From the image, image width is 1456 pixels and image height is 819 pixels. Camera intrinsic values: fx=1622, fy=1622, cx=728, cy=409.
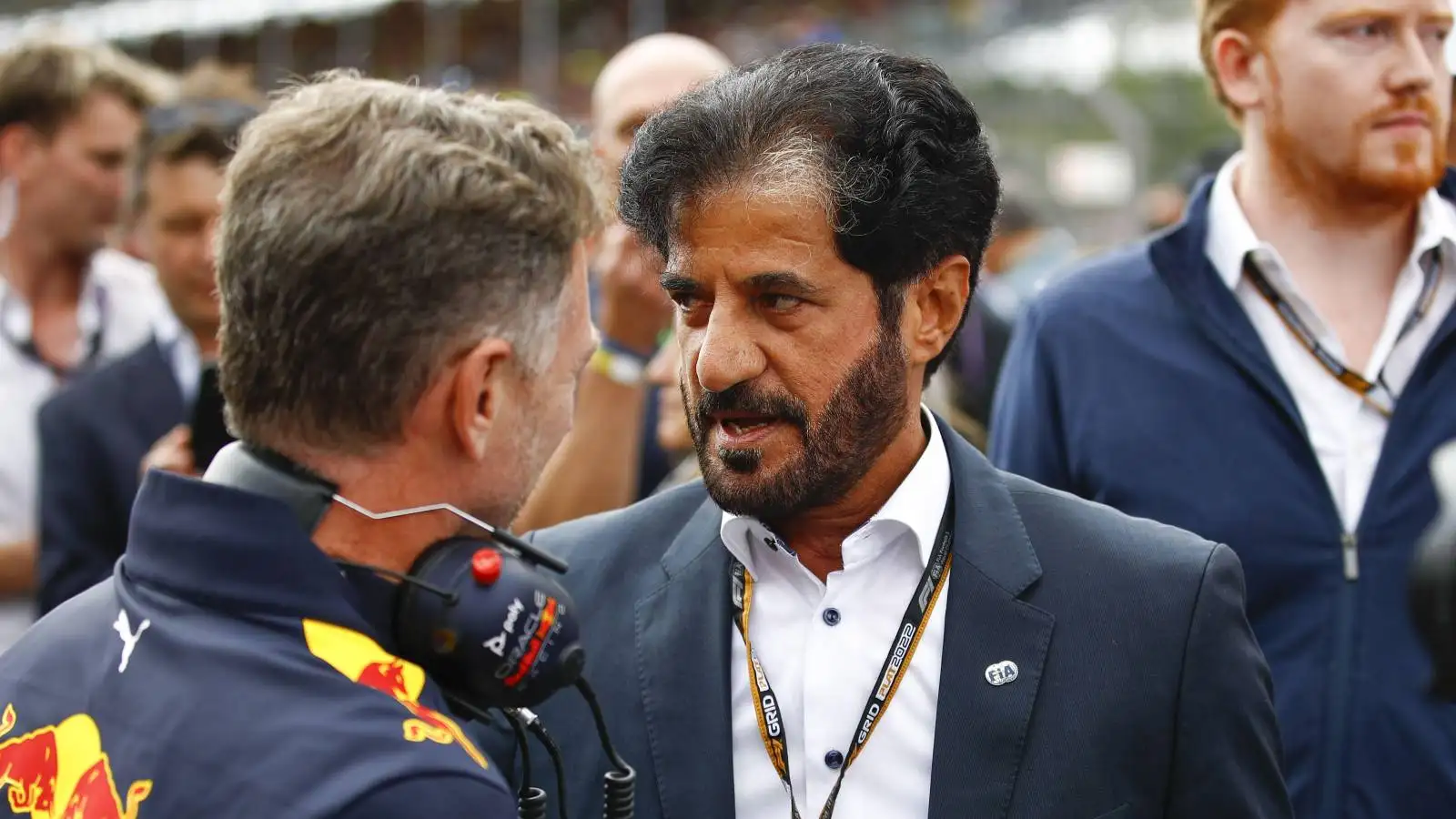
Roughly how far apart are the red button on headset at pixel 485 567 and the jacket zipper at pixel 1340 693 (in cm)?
172

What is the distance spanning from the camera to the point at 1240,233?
10.9 feet

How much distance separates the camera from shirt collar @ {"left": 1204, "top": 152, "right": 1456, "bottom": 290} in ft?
10.7

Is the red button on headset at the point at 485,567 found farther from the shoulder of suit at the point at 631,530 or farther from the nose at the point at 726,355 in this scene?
the shoulder of suit at the point at 631,530

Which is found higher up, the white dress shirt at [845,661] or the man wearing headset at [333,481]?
the man wearing headset at [333,481]

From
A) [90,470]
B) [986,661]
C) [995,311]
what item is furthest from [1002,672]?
[995,311]

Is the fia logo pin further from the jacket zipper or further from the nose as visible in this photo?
the jacket zipper

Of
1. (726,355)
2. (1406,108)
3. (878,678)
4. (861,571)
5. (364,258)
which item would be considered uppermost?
(1406,108)

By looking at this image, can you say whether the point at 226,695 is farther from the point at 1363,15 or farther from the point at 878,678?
the point at 1363,15

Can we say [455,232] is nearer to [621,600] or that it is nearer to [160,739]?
[160,739]

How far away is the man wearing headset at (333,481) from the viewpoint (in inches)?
70.2

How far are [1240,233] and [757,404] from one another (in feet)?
4.36

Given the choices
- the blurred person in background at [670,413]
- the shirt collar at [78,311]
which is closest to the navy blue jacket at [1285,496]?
the blurred person in background at [670,413]

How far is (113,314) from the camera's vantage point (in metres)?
5.17

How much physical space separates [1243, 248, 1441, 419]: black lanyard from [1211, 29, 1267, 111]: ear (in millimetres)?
377
